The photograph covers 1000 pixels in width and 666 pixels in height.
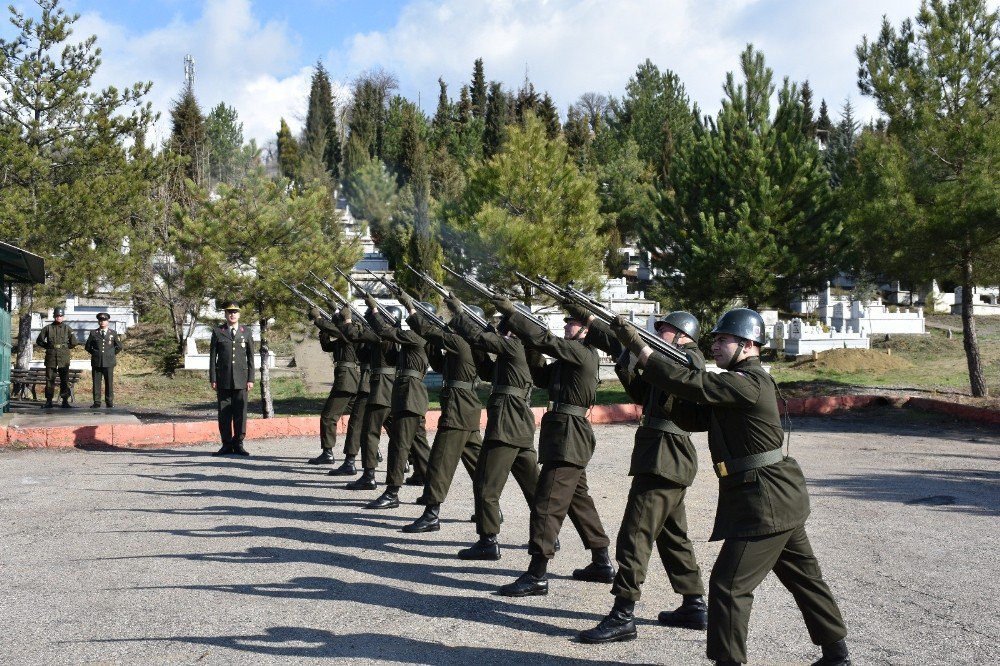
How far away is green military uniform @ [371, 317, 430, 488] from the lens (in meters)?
9.16

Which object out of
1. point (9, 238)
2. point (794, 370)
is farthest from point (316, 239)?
point (794, 370)

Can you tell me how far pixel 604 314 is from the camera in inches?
222

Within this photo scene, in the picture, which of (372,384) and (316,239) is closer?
(372,384)

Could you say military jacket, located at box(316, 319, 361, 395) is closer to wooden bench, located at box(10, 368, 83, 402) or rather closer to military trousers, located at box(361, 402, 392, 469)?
military trousers, located at box(361, 402, 392, 469)

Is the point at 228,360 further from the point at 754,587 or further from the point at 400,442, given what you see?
the point at 754,587

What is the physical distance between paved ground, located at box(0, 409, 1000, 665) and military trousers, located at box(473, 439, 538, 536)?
33 cm

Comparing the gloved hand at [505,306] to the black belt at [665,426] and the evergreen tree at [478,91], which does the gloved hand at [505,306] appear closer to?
the black belt at [665,426]

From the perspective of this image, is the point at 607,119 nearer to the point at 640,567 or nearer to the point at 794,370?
the point at 794,370

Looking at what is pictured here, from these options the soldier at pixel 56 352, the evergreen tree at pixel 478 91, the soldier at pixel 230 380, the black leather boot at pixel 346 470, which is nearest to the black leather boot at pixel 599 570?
the black leather boot at pixel 346 470

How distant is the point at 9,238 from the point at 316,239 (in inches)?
241

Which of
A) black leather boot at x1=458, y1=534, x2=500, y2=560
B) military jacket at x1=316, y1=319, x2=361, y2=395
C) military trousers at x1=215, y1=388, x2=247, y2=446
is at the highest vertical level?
military jacket at x1=316, y1=319, x2=361, y2=395

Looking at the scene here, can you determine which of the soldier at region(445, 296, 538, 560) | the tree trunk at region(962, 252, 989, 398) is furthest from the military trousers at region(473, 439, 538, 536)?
the tree trunk at region(962, 252, 989, 398)

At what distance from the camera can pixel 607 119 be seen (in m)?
72.0

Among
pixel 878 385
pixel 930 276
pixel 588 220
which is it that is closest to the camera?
pixel 930 276
